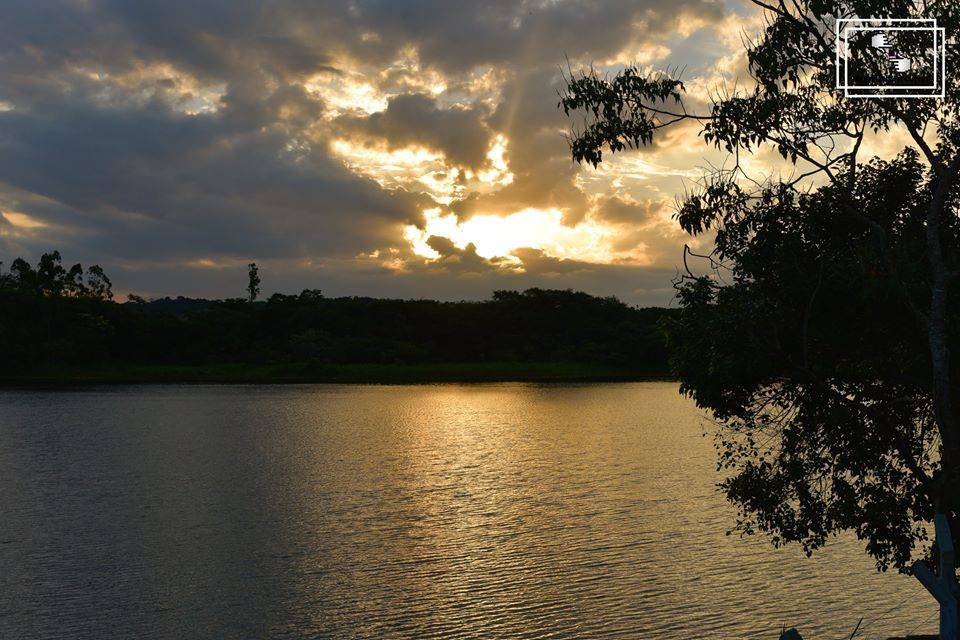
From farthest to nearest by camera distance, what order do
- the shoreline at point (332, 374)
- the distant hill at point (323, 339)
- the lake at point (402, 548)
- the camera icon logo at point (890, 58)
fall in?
the distant hill at point (323, 339), the shoreline at point (332, 374), the lake at point (402, 548), the camera icon logo at point (890, 58)

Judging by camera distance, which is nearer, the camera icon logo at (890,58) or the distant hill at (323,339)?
the camera icon logo at (890,58)

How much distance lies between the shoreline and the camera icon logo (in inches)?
5019

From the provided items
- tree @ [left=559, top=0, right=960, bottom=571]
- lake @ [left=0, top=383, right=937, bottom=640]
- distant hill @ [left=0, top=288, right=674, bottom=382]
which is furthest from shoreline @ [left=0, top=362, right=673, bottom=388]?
tree @ [left=559, top=0, right=960, bottom=571]

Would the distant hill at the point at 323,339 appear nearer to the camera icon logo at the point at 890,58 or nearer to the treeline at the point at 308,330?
the treeline at the point at 308,330

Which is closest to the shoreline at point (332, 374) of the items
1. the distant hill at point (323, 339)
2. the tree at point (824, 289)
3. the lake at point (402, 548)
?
the distant hill at point (323, 339)

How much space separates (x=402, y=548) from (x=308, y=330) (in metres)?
137

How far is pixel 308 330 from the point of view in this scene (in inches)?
6383

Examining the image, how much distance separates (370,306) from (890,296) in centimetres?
16836

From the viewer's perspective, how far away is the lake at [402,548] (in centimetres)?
2134

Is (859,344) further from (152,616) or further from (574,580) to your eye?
(152,616)

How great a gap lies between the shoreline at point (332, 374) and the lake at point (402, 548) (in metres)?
84.7

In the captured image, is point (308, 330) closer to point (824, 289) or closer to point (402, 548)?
point (402, 548)

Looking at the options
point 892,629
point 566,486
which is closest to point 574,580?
point 892,629

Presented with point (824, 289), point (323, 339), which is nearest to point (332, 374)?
point (323, 339)
